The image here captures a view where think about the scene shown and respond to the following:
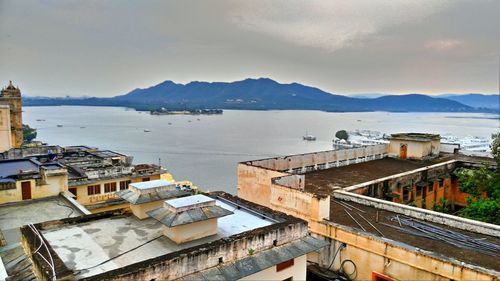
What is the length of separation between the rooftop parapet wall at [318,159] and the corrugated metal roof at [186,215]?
40.9ft

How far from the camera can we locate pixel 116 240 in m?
9.25

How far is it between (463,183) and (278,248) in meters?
18.2

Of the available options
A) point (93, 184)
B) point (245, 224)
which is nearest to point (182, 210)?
point (245, 224)

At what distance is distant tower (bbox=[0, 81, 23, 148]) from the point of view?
43.3 metres

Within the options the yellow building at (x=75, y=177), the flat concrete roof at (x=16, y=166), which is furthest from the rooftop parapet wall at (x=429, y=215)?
the flat concrete roof at (x=16, y=166)

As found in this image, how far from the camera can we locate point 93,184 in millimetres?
23828

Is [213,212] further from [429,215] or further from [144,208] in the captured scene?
[429,215]

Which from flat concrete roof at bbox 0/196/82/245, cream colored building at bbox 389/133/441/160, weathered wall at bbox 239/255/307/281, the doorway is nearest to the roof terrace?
weathered wall at bbox 239/255/307/281

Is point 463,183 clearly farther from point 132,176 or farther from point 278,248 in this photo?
point 132,176

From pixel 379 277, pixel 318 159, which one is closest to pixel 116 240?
pixel 379 277

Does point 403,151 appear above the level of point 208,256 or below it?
above

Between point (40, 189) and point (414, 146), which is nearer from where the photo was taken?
point (40, 189)

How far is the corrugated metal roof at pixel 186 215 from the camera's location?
8.92 m

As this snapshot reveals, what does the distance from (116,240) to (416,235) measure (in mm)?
10751
